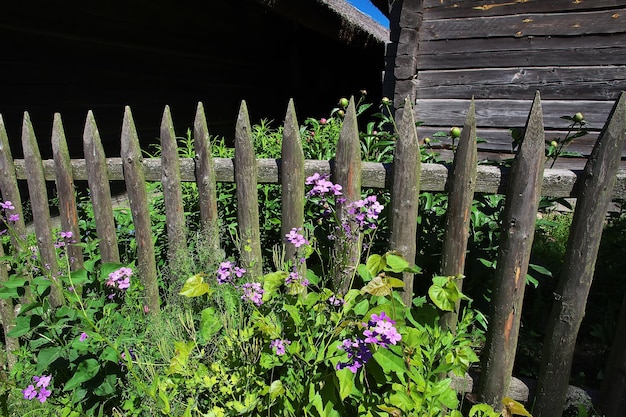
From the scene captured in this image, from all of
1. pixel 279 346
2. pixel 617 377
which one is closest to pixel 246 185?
pixel 279 346

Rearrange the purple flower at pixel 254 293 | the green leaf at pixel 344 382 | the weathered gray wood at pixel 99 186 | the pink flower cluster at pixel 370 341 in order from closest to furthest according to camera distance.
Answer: the pink flower cluster at pixel 370 341, the green leaf at pixel 344 382, the purple flower at pixel 254 293, the weathered gray wood at pixel 99 186

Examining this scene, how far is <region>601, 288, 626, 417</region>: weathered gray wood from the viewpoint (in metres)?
1.49

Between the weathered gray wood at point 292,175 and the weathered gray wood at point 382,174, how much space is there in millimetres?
50

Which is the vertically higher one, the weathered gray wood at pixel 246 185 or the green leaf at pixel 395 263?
the weathered gray wood at pixel 246 185

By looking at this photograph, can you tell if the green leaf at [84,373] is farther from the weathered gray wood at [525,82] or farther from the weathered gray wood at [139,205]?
the weathered gray wood at [525,82]

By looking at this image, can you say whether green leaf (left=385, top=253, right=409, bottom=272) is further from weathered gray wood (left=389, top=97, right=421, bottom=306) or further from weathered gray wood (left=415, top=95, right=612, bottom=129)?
weathered gray wood (left=415, top=95, right=612, bottom=129)

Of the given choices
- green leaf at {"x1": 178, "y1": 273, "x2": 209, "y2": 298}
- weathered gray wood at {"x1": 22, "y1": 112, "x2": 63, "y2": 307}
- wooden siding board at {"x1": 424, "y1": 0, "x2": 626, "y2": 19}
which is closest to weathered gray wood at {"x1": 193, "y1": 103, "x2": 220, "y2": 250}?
green leaf at {"x1": 178, "y1": 273, "x2": 209, "y2": 298}

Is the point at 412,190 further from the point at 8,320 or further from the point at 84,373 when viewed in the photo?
the point at 8,320

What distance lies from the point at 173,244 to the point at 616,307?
2.29 m

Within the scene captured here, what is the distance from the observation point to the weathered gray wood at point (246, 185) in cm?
173

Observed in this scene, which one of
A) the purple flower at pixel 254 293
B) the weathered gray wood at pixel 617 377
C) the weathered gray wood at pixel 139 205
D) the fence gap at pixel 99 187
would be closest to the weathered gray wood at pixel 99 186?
the fence gap at pixel 99 187

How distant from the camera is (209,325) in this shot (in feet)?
4.67

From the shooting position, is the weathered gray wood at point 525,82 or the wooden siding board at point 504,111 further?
the wooden siding board at point 504,111

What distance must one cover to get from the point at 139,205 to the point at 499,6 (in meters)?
4.02
